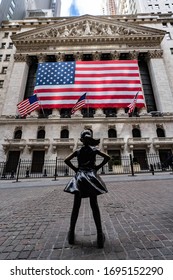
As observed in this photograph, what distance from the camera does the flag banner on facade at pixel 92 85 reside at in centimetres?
2178

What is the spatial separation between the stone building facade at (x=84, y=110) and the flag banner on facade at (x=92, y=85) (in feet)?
7.49

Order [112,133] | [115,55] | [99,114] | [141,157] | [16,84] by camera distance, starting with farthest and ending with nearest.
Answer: [115,55]
[16,84]
[99,114]
[112,133]
[141,157]

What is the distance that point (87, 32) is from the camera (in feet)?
102

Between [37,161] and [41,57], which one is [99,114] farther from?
[41,57]

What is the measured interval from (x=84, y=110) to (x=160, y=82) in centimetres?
1438

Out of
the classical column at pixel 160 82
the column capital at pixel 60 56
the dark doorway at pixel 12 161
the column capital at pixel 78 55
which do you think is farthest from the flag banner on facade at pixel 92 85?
the dark doorway at pixel 12 161

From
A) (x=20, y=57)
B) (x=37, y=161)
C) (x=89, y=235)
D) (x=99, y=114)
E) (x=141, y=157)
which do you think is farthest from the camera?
(x=20, y=57)

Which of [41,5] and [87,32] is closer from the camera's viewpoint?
[87,32]

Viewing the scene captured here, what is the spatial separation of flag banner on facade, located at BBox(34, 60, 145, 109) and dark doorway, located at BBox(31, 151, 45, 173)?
7.00 meters

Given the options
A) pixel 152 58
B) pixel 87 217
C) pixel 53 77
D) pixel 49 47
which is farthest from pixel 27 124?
pixel 152 58

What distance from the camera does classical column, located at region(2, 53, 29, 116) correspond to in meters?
24.7

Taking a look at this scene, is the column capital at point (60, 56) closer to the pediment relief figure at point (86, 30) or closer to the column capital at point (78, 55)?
the column capital at point (78, 55)

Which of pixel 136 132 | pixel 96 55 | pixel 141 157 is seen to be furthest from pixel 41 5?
pixel 141 157
